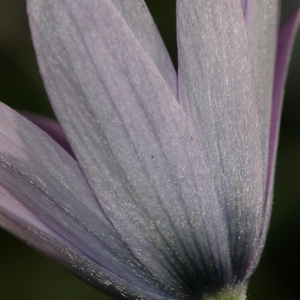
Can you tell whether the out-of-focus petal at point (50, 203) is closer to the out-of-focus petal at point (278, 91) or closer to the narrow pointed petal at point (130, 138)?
the narrow pointed petal at point (130, 138)

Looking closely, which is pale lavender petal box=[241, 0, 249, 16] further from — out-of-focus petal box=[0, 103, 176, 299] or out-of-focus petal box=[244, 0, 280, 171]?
out-of-focus petal box=[0, 103, 176, 299]

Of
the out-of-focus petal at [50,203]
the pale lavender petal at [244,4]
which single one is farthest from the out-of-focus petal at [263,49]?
the out-of-focus petal at [50,203]

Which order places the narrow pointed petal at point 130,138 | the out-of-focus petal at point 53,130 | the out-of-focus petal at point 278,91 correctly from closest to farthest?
the narrow pointed petal at point 130,138
the out-of-focus petal at point 278,91
the out-of-focus petal at point 53,130

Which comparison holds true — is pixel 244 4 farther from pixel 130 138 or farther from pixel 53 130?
pixel 53 130

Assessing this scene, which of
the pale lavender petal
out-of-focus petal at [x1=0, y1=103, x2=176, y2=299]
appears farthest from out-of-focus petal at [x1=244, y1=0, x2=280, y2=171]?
out-of-focus petal at [x1=0, y1=103, x2=176, y2=299]

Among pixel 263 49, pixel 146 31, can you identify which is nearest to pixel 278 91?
pixel 263 49

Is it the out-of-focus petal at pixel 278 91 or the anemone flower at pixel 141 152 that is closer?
the anemone flower at pixel 141 152

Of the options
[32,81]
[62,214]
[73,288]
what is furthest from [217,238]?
[32,81]
